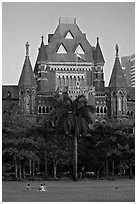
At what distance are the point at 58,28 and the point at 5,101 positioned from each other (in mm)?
18337

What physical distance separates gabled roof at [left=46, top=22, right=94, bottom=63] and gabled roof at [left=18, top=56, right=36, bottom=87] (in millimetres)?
6760

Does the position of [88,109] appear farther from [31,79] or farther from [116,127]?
[31,79]

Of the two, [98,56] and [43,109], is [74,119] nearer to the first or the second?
[43,109]

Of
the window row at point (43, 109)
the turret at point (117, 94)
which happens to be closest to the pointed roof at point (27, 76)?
the window row at point (43, 109)

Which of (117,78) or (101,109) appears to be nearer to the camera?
(101,109)

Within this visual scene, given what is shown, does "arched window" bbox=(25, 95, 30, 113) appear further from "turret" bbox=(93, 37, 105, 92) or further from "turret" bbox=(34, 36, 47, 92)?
"turret" bbox=(93, 37, 105, 92)

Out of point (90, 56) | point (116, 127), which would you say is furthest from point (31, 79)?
point (116, 127)

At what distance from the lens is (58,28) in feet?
321

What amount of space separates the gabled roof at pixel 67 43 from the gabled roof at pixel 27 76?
22.2 feet

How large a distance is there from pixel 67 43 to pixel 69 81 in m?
7.74

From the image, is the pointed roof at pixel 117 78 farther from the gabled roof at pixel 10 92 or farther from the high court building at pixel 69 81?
the gabled roof at pixel 10 92

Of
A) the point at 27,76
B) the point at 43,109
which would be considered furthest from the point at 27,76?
the point at 43,109

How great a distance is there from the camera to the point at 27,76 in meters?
87.9

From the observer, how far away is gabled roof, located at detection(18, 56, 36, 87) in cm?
8738
